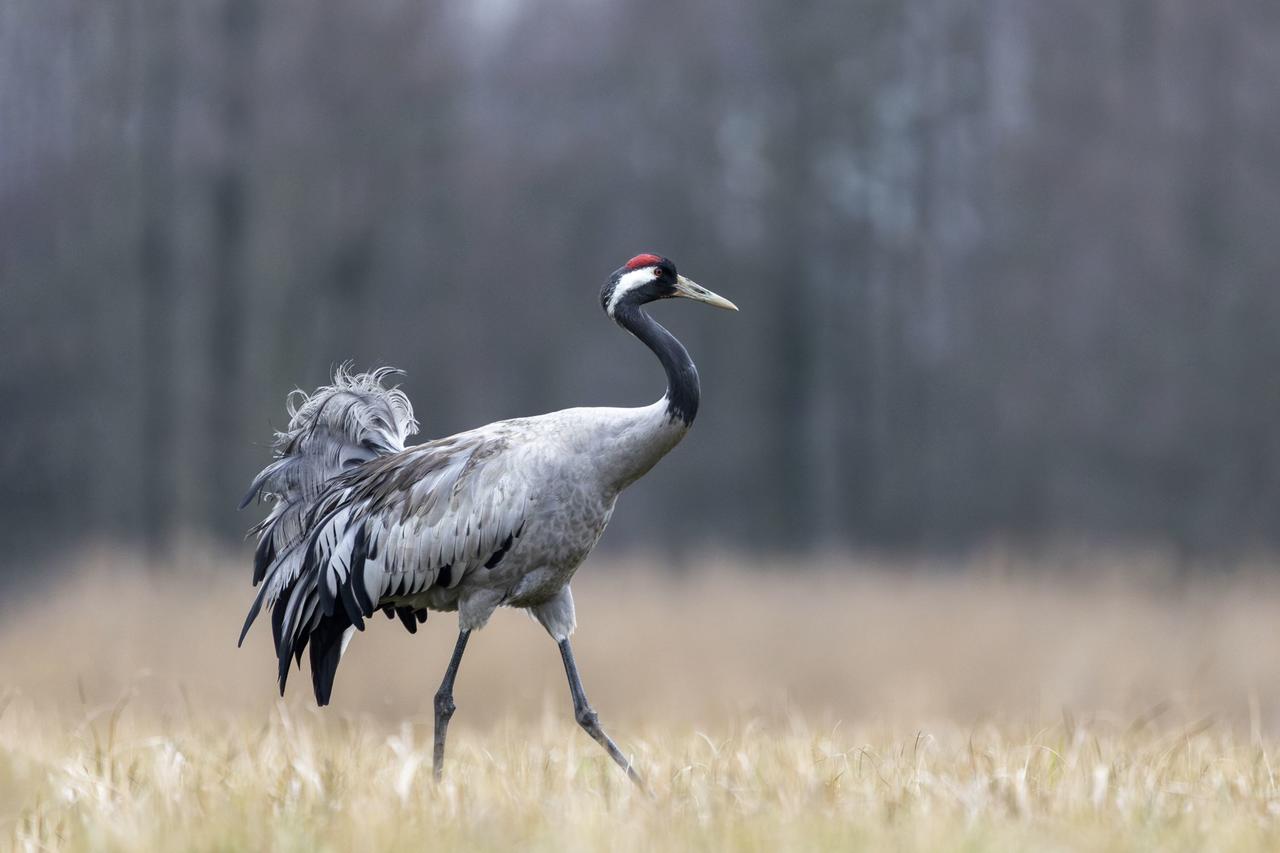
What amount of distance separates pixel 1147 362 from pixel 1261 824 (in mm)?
10808

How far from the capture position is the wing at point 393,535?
4449mm

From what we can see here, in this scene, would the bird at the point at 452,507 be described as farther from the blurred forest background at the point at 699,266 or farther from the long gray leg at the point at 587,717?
the blurred forest background at the point at 699,266

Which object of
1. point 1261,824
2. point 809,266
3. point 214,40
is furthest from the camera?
point 809,266

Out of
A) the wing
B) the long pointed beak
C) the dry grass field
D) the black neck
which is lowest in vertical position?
the dry grass field

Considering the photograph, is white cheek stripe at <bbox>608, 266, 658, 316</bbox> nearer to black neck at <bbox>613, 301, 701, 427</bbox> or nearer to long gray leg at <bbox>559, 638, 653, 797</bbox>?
black neck at <bbox>613, 301, 701, 427</bbox>

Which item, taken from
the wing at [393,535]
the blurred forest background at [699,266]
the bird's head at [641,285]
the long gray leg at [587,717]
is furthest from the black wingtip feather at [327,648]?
the blurred forest background at [699,266]

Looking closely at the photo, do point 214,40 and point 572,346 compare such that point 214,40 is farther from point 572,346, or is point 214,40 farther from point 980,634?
point 980,634

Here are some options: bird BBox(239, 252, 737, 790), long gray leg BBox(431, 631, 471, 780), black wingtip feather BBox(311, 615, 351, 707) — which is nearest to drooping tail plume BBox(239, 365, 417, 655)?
bird BBox(239, 252, 737, 790)

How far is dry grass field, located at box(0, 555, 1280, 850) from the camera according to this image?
2982 mm

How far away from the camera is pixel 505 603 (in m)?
4.56

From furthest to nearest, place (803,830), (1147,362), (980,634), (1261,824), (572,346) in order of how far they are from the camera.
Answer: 1. (572,346)
2. (1147,362)
3. (980,634)
4. (1261,824)
5. (803,830)

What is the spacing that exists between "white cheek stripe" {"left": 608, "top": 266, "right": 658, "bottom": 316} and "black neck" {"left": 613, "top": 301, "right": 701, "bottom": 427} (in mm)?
128

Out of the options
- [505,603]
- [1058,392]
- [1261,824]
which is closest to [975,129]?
[1058,392]

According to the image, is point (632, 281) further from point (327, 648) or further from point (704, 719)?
point (704, 719)
